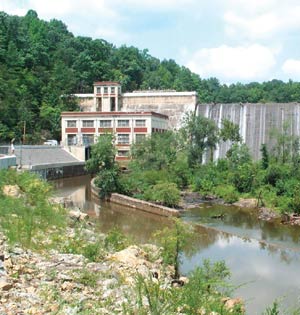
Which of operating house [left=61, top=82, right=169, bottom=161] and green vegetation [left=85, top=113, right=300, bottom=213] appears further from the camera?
operating house [left=61, top=82, right=169, bottom=161]

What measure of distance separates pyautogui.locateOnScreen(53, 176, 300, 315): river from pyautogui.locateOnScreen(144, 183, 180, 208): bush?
1091 mm

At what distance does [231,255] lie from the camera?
18219mm

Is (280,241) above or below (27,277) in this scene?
below

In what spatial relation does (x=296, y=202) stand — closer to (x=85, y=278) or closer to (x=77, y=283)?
(x=85, y=278)

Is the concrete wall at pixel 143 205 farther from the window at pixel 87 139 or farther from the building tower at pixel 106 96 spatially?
the building tower at pixel 106 96

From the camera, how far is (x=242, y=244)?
20.4 m

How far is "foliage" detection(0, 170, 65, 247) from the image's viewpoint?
41.5 feet

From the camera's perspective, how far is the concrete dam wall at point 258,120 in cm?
4666

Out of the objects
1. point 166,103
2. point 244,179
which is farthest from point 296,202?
point 166,103

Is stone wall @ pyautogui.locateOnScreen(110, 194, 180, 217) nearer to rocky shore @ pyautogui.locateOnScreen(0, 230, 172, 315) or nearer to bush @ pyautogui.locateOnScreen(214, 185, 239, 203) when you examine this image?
bush @ pyautogui.locateOnScreen(214, 185, 239, 203)

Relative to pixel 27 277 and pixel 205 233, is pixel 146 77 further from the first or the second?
pixel 27 277

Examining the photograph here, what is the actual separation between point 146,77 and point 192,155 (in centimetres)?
4661

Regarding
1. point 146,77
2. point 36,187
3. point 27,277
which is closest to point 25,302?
point 27,277

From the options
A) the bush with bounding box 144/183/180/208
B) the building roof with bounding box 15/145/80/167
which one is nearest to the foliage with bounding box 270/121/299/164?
the bush with bounding box 144/183/180/208
